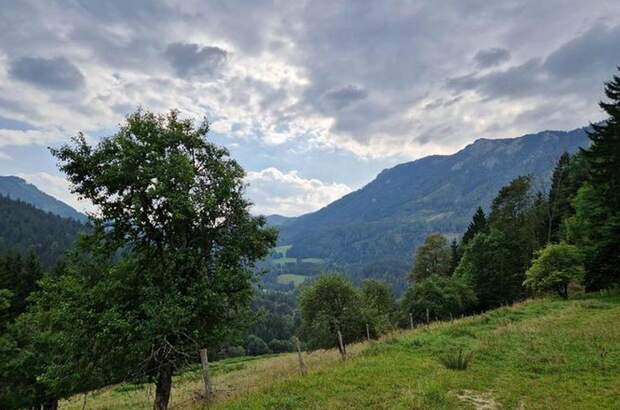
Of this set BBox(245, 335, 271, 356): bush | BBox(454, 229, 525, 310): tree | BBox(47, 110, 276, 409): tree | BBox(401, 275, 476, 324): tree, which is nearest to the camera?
BBox(47, 110, 276, 409): tree

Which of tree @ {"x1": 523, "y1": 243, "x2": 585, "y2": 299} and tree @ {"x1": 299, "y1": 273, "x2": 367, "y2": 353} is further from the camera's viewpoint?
tree @ {"x1": 523, "y1": 243, "x2": 585, "y2": 299}

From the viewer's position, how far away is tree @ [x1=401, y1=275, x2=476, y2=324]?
54.3 metres

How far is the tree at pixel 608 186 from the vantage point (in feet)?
115

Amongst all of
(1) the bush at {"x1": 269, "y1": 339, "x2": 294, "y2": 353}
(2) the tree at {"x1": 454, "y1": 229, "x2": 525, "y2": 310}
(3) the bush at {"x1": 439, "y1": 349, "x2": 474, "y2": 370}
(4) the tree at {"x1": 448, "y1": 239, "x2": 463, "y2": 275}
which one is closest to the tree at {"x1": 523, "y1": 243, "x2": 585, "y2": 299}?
(2) the tree at {"x1": 454, "y1": 229, "x2": 525, "y2": 310}

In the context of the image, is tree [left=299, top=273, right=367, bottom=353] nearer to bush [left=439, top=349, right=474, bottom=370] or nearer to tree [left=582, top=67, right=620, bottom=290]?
bush [left=439, top=349, right=474, bottom=370]

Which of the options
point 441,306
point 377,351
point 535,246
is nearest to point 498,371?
point 377,351

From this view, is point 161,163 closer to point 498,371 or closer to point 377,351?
point 377,351

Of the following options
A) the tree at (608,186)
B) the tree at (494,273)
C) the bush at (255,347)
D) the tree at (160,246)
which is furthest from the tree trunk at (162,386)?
the bush at (255,347)

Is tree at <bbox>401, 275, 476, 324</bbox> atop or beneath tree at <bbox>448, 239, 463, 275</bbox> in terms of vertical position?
beneath

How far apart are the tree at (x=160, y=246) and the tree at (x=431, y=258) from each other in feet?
232

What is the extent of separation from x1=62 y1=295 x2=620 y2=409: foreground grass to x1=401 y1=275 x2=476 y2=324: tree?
1163 inches

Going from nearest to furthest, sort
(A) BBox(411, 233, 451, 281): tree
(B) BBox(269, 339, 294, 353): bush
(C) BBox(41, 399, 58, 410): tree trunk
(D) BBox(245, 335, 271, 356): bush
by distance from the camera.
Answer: (C) BBox(41, 399, 58, 410): tree trunk, (A) BBox(411, 233, 451, 281): tree, (D) BBox(245, 335, 271, 356): bush, (B) BBox(269, 339, 294, 353): bush

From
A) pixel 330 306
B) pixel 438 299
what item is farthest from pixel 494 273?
pixel 330 306

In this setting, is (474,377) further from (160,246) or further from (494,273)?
(494,273)
